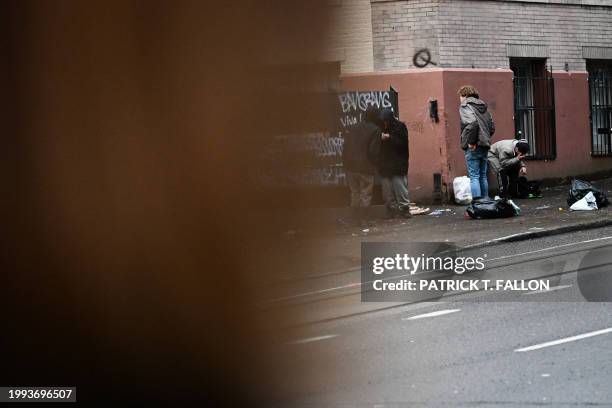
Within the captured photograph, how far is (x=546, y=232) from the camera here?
13758 mm

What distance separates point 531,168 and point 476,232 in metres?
6.41

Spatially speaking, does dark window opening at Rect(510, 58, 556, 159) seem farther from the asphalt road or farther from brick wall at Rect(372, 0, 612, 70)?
the asphalt road

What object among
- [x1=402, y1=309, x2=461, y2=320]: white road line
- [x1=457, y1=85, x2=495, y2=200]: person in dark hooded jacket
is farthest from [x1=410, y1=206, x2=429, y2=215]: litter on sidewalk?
[x1=402, y1=309, x2=461, y2=320]: white road line

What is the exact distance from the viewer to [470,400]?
16.7ft

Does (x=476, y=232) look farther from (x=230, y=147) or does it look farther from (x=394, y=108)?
(x=230, y=147)

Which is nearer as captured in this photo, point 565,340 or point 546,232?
point 565,340

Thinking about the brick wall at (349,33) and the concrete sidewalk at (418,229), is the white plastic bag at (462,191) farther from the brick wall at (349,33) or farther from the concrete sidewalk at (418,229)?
the brick wall at (349,33)

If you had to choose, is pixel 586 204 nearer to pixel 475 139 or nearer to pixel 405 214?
pixel 475 139

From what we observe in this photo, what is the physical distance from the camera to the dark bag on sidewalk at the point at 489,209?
50.9ft

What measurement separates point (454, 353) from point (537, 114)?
1464 cm

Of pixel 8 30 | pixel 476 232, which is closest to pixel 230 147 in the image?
pixel 8 30

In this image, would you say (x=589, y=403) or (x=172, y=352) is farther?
(x=589, y=403)

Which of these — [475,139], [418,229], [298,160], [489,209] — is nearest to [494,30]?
[475,139]

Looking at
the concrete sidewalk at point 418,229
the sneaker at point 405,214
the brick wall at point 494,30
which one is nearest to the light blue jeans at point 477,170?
the concrete sidewalk at point 418,229
